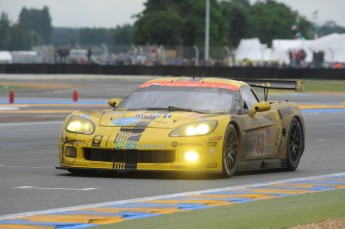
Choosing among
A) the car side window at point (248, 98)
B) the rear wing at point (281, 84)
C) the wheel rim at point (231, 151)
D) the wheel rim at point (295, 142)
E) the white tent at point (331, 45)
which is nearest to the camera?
the wheel rim at point (231, 151)

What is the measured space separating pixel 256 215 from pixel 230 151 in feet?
13.8

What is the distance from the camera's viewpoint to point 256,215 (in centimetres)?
847

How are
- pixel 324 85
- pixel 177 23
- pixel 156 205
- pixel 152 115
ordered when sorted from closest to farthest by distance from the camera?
pixel 156 205 → pixel 152 115 → pixel 324 85 → pixel 177 23

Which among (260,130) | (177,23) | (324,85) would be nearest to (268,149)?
(260,130)

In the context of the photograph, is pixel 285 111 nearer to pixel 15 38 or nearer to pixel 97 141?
pixel 97 141

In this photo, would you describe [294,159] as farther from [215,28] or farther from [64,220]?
[215,28]

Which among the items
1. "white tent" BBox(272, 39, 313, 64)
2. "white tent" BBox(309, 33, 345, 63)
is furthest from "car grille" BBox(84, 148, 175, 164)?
"white tent" BBox(272, 39, 313, 64)

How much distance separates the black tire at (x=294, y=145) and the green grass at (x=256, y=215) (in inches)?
174

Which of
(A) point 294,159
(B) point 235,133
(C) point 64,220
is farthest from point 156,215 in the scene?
(A) point 294,159

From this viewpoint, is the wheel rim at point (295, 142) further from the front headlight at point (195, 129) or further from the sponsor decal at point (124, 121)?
the sponsor decal at point (124, 121)

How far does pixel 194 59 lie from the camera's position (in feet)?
249

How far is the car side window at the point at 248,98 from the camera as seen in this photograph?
44.9 feet

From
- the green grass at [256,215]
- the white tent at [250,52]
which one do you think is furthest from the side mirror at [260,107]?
the white tent at [250,52]

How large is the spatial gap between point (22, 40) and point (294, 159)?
151 meters
